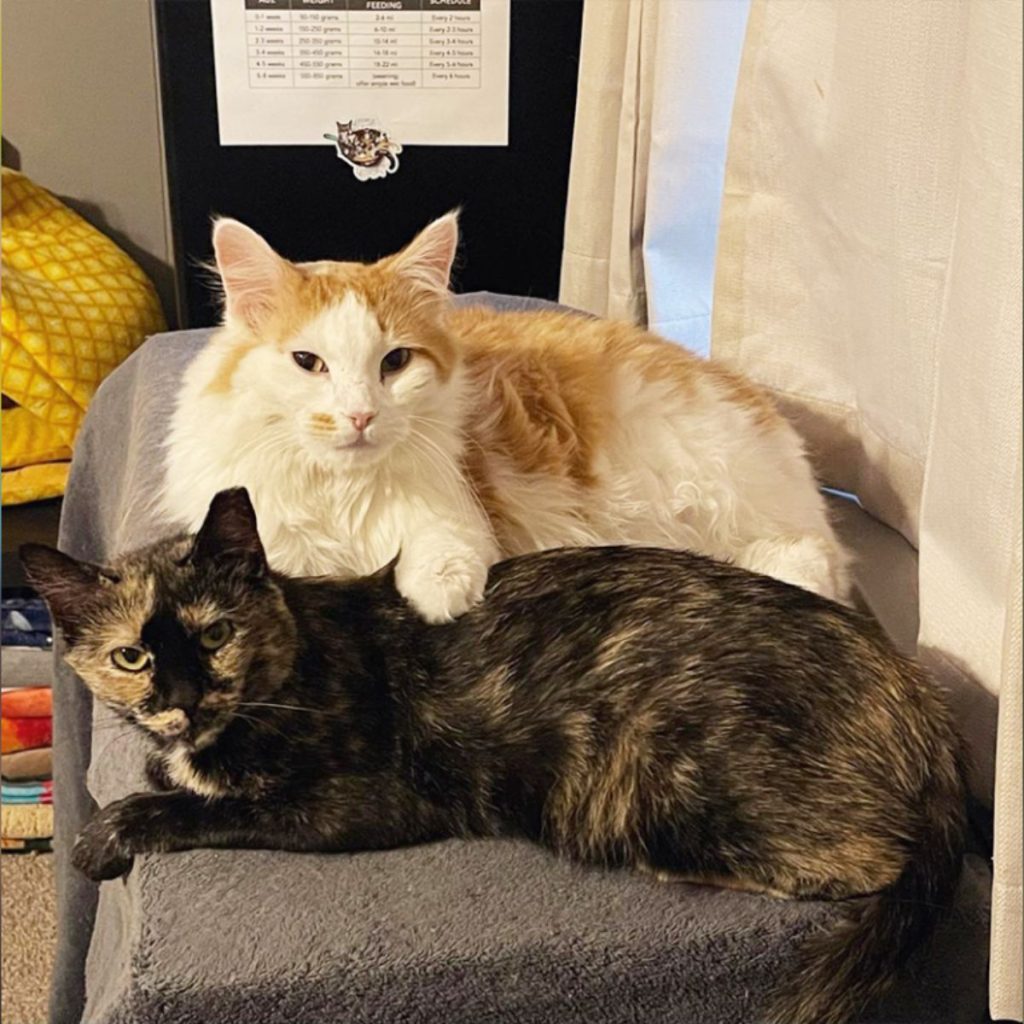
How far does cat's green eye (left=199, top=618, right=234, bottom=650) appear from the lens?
0.87 m

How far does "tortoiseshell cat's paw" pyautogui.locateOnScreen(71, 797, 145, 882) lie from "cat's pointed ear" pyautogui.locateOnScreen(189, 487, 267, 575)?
0.64 feet

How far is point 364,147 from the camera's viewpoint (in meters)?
2.10

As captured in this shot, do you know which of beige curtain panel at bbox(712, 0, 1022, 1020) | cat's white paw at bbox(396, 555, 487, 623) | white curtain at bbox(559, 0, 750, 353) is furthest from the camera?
white curtain at bbox(559, 0, 750, 353)

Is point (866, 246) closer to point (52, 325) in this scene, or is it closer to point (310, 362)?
point (310, 362)

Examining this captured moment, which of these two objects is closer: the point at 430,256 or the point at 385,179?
the point at 430,256

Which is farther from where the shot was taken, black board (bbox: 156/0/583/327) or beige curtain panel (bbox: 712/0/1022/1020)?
black board (bbox: 156/0/583/327)

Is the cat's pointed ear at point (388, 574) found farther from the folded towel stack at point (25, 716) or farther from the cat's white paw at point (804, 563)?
the folded towel stack at point (25, 716)

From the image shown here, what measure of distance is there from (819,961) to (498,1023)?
0.21 meters

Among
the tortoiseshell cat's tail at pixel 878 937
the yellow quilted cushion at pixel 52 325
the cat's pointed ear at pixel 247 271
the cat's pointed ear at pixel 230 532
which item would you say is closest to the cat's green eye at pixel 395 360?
the cat's pointed ear at pixel 247 271

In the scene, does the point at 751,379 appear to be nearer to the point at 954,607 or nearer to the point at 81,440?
the point at 954,607

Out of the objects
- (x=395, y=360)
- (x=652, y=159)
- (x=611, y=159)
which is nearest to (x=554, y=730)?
(x=395, y=360)

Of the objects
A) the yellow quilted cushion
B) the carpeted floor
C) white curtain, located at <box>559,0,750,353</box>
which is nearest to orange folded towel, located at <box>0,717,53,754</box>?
the carpeted floor

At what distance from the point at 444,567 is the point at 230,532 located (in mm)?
188

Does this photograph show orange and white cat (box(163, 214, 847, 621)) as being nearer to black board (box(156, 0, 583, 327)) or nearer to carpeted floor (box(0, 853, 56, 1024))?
black board (box(156, 0, 583, 327))
